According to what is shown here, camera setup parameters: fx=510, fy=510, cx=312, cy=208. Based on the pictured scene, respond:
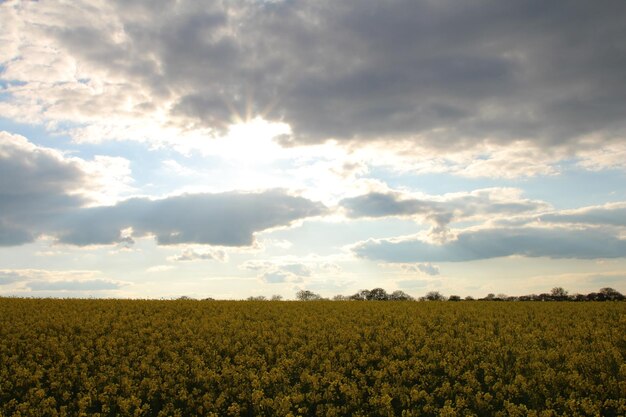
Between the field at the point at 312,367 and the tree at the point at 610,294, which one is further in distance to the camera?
the tree at the point at 610,294

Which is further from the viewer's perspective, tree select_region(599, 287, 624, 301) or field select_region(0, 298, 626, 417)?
tree select_region(599, 287, 624, 301)

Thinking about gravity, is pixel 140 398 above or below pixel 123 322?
below

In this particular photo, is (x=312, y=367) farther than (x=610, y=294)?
No

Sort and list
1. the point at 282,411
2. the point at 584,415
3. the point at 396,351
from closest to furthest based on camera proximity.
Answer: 1. the point at 584,415
2. the point at 282,411
3. the point at 396,351

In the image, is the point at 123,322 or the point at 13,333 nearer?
the point at 13,333

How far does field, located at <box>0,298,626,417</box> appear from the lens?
1557cm

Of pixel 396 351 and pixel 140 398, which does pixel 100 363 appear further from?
pixel 396 351

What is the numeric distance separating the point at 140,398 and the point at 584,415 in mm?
13978

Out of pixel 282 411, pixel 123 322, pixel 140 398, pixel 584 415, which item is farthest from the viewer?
pixel 123 322

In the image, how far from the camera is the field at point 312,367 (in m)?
15.6

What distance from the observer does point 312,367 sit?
18.7 meters

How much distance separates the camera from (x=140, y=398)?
57.9 ft

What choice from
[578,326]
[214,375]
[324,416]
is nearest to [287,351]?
[214,375]

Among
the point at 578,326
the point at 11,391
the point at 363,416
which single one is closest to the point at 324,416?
the point at 363,416
